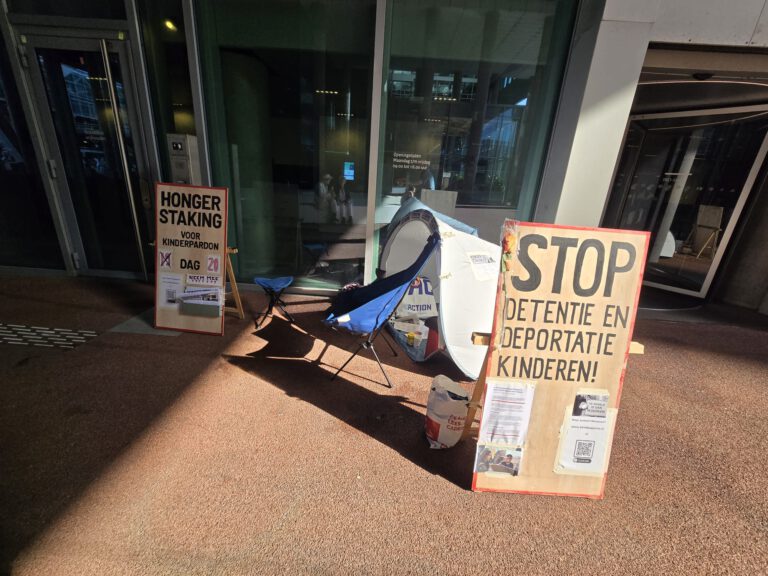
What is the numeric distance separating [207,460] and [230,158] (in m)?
3.52

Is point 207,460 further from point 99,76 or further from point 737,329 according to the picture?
point 737,329

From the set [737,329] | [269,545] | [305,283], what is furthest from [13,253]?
[737,329]

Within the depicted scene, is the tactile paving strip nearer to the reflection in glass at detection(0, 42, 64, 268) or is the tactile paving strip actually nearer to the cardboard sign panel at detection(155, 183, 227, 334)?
the cardboard sign panel at detection(155, 183, 227, 334)

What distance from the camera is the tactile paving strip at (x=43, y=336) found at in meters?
2.94

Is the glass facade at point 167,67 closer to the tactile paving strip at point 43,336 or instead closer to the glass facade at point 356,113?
the glass facade at point 356,113

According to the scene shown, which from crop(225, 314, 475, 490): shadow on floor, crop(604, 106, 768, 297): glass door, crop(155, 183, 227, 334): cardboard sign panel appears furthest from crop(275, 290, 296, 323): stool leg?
crop(604, 106, 768, 297): glass door

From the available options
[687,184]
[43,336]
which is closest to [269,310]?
[43,336]

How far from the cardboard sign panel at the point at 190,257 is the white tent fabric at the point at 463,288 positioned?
6.25 feet

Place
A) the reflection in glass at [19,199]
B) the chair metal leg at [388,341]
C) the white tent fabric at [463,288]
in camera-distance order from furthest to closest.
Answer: the reflection in glass at [19,199]
the chair metal leg at [388,341]
the white tent fabric at [463,288]

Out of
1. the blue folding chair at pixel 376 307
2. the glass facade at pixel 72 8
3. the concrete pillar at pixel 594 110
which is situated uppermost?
the glass facade at pixel 72 8

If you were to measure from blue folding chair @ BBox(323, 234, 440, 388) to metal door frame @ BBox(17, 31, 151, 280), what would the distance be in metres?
3.30

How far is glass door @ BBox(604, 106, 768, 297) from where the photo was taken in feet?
15.9

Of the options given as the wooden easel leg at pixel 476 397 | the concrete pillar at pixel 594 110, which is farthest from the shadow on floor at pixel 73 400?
the concrete pillar at pixel 594 110

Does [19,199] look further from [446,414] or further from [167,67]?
[446,414]
